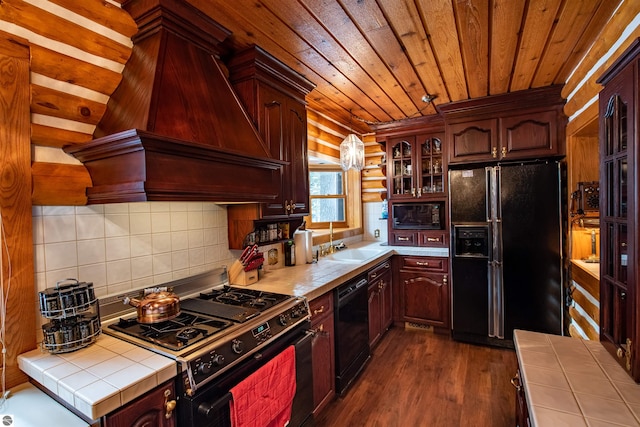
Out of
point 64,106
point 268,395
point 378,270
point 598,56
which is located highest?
point 598,56

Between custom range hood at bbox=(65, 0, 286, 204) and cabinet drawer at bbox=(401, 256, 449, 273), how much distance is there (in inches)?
85.9

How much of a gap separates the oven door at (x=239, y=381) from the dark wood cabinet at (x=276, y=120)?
79cm

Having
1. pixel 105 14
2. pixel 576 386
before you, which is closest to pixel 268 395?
pixel 576 386

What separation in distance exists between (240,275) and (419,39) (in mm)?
1865

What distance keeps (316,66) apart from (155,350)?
6.49ft

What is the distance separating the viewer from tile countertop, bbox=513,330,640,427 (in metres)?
0.98

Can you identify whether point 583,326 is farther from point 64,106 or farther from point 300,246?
point 64,106

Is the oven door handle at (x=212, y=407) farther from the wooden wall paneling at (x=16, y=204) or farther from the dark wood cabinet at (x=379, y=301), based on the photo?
the dark wood cabinet at (x=379, y=301)

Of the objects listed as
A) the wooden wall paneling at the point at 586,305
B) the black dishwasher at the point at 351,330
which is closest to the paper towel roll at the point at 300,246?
the black dishwasher at the point at 351,330

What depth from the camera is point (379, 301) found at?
3.09m

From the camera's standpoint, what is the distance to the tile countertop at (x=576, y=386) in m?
0.98

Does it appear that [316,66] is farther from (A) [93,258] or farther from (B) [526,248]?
(B) [526,248]

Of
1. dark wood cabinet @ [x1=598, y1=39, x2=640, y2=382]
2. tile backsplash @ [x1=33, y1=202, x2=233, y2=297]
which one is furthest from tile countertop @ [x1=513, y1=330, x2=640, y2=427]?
tile backsplash @ [x1=33, y1=202, x2=233, y2=297]

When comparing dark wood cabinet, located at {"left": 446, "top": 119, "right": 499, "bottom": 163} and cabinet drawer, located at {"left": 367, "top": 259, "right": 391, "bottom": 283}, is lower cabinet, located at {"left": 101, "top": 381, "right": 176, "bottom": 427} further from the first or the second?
dark wood cabinet, located at {"left": 446, "top": 119, "right": 499, "bottom": 163}
